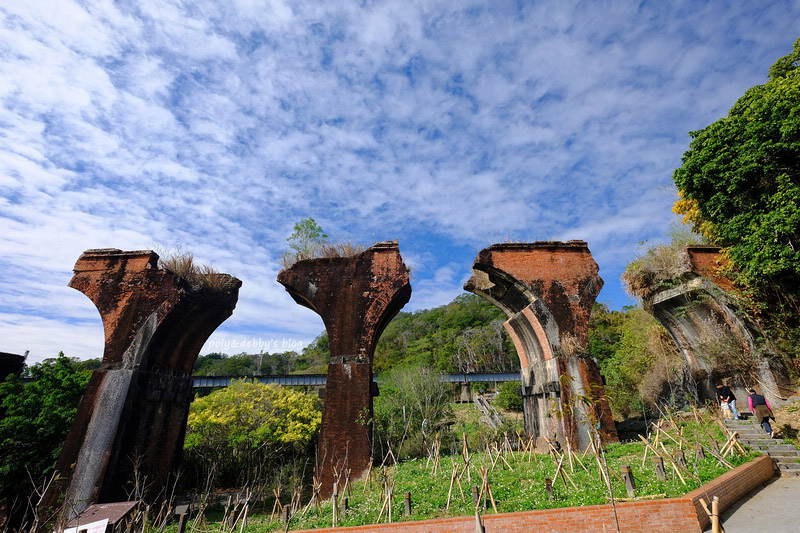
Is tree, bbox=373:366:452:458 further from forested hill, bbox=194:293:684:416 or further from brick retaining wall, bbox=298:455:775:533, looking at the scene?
brick retaining wall, bbox=298:455:775:533

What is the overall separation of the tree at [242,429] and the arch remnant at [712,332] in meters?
14.8

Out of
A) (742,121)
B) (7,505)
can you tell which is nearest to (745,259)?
(742,121)

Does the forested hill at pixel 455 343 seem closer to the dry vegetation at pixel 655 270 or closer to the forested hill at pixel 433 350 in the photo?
the forested hill at pixel 433 350

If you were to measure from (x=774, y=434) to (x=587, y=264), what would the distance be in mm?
5604

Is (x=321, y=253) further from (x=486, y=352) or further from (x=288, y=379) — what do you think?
(x=486, y=352)

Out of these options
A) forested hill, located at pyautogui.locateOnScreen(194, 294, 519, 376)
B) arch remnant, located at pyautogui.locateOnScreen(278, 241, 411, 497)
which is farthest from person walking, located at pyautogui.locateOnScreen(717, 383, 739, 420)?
forested hill, located at pyautogui.locateOnScreen(194, 294, 519, 376)

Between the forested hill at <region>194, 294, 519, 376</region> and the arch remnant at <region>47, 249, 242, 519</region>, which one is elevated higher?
the forested hill at <region>194, 294, 519, 376</region>

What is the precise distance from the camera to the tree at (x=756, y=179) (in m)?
10.3

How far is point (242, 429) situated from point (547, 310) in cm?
1299

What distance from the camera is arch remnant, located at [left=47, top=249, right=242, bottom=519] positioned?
966cm

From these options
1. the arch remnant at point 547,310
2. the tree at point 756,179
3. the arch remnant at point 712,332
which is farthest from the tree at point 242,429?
the tree at point 756,179

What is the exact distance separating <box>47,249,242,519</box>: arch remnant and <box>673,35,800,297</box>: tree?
14.7 meters

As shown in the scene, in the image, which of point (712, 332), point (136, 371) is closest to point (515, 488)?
point (712, 332)

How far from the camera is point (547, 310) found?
445 inches
